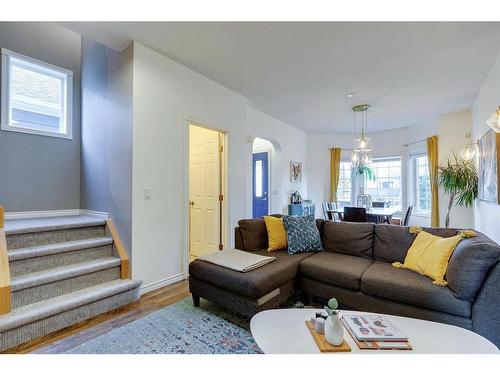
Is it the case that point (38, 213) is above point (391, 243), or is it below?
above

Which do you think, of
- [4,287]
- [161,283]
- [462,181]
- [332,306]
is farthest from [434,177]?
[4,287]

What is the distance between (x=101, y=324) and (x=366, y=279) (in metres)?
2.35

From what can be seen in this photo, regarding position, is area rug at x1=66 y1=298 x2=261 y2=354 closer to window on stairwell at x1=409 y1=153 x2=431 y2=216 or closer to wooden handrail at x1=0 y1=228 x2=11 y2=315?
wooden handrail at x1=0 y1=228 x2=11 y2=315

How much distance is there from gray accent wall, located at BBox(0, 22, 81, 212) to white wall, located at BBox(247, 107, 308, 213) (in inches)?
116

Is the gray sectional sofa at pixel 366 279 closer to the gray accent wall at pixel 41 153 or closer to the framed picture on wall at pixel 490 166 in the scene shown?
the framed picture on wall at pixel 490 166

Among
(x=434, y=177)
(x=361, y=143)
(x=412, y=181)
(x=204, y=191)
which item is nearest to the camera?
(x=204, y=191)

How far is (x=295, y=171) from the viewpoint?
6.57 metres

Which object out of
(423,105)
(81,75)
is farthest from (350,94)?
(81,75)

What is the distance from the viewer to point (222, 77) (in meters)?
3.60

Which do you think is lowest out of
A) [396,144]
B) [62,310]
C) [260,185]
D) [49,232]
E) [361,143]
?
[62,310]

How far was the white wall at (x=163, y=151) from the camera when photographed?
2.82 meters

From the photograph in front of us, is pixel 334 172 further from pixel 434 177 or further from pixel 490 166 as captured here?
pixel 490 166

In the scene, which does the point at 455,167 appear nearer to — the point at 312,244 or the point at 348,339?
the point at 312,244

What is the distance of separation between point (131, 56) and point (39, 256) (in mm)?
2267
